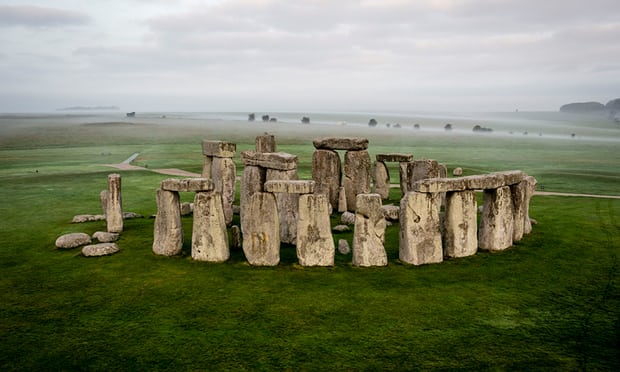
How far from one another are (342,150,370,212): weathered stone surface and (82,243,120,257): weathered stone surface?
8.54 meters

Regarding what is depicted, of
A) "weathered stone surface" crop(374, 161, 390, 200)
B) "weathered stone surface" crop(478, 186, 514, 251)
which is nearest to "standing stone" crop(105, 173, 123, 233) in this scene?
"weathered stone surface" crop(478, 186, 514, 251)

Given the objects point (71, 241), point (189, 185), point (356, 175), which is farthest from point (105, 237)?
point (356, 175)

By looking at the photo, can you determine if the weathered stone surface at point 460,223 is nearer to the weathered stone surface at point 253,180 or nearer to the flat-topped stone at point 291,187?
the flat-topped stone at point 291,187

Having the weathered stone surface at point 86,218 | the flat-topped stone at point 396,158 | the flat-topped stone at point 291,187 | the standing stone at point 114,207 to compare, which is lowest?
the weathered stone surface at point 86,218

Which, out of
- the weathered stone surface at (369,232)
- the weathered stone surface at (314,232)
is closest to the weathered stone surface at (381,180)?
the weathered stone surface at (369,232)

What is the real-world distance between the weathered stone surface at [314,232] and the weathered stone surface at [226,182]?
16.4ft

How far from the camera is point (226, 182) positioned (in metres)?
15.3

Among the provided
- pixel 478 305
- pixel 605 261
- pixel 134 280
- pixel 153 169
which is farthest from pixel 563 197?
pixel 153 169

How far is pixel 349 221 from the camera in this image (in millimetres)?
15031

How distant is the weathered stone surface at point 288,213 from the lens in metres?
12.9

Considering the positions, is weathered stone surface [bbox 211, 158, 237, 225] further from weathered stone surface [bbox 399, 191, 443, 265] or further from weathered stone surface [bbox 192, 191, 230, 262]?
weathered stone surface [bbox 399, 191, 443, 265]

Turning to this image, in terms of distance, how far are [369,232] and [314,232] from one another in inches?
48.7

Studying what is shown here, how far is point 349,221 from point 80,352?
9321 mm

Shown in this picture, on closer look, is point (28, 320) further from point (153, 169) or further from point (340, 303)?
Answer: point (153, 169)
